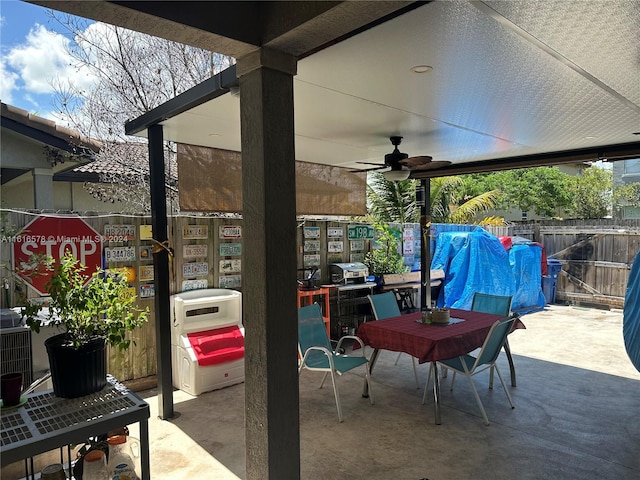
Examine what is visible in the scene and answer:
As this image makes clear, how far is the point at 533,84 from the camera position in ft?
8.21

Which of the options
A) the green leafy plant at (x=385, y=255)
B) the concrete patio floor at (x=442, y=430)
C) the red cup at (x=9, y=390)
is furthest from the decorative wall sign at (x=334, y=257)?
the red cup at (x=9, y=390)

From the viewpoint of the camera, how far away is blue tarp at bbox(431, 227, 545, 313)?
7.28 m

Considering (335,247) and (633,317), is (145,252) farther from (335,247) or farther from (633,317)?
(633,317)

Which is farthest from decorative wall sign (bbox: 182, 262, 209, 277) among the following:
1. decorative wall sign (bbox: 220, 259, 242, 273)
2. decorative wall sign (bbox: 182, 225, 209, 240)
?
decorative wall sign (bbox: 182, 225, 209, 240)

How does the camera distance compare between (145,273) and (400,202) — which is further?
(400,202)

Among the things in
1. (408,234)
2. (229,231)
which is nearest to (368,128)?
(229,231)

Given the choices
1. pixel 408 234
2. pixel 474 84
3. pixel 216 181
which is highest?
pixel 474 84

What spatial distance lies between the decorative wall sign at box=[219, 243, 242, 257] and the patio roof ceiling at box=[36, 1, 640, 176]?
1.16 metres

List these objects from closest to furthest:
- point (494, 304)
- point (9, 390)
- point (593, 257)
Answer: point (9, 390) < point (494, 304) < point (593, 257)

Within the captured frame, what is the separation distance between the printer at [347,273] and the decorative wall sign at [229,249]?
1.58 metres

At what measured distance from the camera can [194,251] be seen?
15.3 feet

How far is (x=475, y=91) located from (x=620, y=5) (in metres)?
1.07

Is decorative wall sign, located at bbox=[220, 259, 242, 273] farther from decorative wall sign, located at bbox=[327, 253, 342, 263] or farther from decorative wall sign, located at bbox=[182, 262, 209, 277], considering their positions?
decorative wall sign, located at bbox=[327, 253, 342, 263]

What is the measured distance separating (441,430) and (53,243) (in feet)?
11.8
